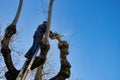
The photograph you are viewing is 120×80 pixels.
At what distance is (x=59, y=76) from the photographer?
7234mm

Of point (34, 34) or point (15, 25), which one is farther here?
point (34, 34)

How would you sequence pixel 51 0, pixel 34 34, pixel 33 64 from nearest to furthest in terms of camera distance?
pixel 33 64 → pixel 51 0 → pixel 34 34

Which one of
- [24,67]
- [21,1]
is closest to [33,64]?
[24,67]

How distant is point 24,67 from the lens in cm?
742

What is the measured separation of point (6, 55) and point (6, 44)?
1.00 ft

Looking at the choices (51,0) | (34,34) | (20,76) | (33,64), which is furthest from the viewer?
(34,34)

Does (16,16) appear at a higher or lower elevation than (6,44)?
higher

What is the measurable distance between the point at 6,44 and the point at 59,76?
5.62 feet

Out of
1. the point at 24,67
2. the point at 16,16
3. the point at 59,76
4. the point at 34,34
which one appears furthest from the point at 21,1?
the point at 59,76

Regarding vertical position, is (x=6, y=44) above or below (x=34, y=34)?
below

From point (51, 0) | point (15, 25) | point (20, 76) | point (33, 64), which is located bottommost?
point (20, 76)

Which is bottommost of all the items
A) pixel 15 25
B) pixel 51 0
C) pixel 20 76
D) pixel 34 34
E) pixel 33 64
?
pixel 20 76

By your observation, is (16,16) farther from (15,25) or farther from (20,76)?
(20,76)

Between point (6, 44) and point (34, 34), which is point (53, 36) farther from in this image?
point (6, 44)
